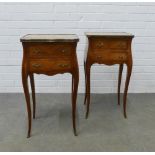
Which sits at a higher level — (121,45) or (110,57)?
(121,45)

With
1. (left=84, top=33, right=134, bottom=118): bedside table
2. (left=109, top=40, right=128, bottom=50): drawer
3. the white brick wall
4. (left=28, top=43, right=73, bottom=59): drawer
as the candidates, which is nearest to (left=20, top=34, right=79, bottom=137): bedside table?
(left=28, top=43, right=73, bottom=59): drawer

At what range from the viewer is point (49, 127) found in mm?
2344

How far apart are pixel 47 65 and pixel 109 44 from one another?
2.17ft

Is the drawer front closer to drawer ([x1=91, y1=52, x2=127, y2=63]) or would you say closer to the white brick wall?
drawer ([x1=91, y1=52, x2=127, y2=63])

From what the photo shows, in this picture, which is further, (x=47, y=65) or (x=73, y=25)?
(x=73, y=25)

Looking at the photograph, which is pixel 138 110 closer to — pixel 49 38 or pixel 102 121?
pixel 102 121

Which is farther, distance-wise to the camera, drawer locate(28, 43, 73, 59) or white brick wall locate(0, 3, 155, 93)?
white brick wall locate(0, 3, 155, 93)

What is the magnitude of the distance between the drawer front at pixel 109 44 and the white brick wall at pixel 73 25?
2.29 ft

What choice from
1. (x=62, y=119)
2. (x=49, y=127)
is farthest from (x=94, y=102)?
(x=49, y=127)

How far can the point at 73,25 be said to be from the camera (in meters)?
3.00

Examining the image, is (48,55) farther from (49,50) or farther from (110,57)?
(110,57)

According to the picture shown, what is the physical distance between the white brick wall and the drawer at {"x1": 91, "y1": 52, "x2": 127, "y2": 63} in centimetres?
71

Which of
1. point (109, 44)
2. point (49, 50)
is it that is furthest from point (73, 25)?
point (49, 50)

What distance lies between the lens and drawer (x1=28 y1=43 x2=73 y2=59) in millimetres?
2025
